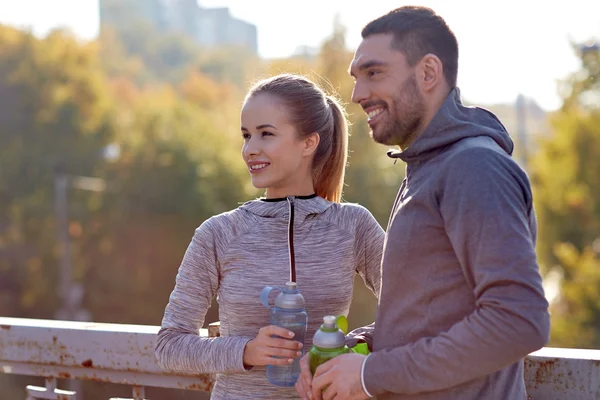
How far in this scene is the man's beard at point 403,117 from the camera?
7.61ft

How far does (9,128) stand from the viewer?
3291 cm

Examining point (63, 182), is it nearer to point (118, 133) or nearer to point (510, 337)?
point (118, 133)

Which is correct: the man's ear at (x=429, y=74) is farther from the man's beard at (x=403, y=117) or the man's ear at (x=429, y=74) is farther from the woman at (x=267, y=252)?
the woman at (x=267, y=252)

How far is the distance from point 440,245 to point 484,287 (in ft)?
0.70

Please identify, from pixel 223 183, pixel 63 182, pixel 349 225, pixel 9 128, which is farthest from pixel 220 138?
pixel 349 225

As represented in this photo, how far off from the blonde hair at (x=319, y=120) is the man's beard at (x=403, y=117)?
1.96ft

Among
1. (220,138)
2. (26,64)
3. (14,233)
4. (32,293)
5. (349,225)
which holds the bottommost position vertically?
(349,225)

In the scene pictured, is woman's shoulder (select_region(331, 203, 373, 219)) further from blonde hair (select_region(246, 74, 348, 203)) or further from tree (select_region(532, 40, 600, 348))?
tree (select_region(532, 40, 600, 348))

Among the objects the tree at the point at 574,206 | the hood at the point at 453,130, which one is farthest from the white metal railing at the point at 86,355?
the tree at the point at 574,206

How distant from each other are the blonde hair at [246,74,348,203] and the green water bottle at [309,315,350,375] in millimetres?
880

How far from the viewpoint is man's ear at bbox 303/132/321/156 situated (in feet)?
9.76

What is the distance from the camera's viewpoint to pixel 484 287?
1931mm

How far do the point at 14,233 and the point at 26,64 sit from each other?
7.21 meters

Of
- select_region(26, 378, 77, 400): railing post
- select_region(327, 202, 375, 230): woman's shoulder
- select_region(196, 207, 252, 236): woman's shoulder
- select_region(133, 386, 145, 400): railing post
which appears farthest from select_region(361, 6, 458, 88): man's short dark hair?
select_region(26, 378, 77, 400): railing post
